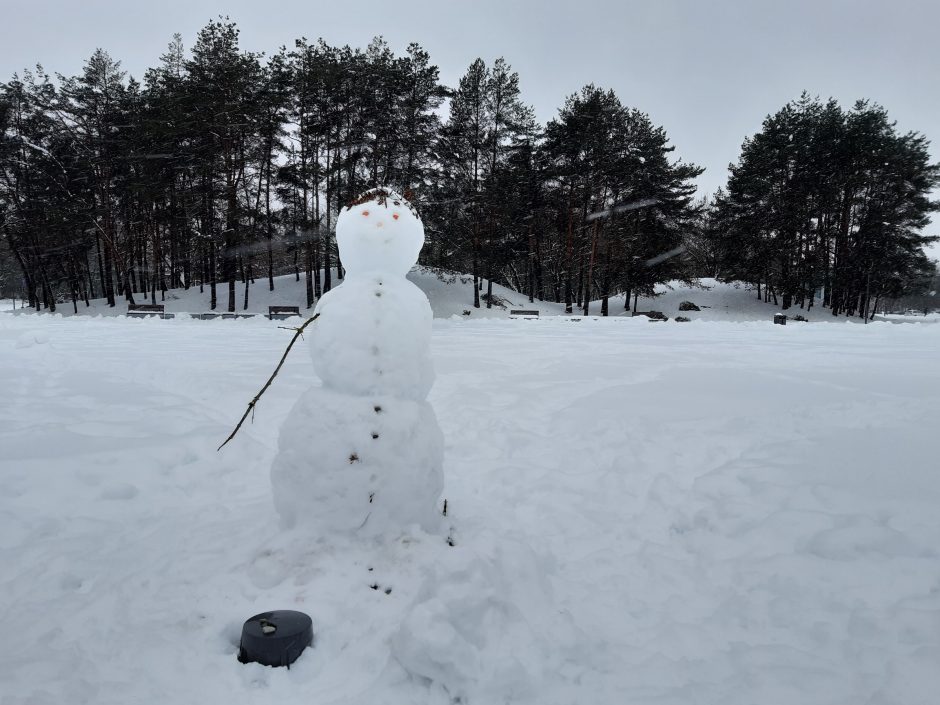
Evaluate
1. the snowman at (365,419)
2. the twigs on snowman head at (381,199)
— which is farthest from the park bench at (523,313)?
the snowman at (365,419)

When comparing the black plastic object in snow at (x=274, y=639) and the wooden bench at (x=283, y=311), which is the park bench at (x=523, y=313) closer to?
the wooden bench at (x=283, y=311)

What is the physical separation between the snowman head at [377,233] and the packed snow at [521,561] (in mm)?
1482

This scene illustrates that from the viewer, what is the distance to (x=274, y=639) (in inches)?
70.5

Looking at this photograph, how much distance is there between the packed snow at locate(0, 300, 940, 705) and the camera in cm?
184

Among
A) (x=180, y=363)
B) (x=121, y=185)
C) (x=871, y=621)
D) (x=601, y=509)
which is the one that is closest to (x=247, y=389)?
(x=180, y=363)

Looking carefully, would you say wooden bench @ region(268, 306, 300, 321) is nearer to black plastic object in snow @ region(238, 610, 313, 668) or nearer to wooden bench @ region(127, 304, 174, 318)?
wooden bench @ region(127, 304, 174, 318)

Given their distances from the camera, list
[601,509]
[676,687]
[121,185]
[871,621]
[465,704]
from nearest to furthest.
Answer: [465,704]
[676,687]
[871,621]
[601,509]
[121,185]

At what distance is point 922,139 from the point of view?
25.8m

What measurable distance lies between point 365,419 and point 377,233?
39.4 inches

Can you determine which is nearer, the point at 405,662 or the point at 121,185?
the point at 405,662

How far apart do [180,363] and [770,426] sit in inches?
283

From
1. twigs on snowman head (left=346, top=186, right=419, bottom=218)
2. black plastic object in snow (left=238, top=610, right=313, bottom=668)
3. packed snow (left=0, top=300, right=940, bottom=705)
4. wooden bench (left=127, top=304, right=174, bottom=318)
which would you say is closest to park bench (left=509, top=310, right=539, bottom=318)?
wooden bench (left=127, top=304, right=174, bottom=318)

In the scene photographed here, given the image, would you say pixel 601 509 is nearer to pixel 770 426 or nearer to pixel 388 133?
pixel 770 426

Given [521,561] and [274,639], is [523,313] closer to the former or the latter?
[521,561]
